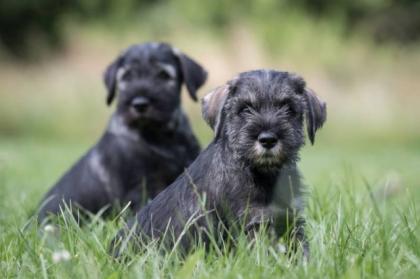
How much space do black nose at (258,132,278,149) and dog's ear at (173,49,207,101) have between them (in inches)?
103

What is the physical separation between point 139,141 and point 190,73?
2.50 feet

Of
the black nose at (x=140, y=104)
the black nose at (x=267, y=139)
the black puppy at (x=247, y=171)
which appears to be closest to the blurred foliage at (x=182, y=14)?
the black nose at (x=140, y=104)

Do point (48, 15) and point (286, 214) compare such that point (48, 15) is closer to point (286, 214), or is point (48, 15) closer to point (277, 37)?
point (277, 37)

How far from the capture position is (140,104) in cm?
579

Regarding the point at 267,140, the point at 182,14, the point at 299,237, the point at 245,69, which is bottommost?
the point at 245,69

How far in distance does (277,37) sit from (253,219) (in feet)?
48.2

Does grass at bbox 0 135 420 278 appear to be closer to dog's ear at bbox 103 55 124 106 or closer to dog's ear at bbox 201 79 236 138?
dog's ear at bbox 201 79 236 138

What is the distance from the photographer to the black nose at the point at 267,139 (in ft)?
11.7

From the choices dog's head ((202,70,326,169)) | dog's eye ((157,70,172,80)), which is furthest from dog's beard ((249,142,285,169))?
dog's eye ((157,70,172,80))

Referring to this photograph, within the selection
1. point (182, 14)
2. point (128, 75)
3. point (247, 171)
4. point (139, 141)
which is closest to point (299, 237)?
point (247, 171)

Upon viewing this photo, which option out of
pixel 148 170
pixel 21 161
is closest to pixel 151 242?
pixel 148 170

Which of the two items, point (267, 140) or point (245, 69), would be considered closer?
point (267, 140)

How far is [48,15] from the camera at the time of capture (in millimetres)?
26656

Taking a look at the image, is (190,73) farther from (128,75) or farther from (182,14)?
(182,14)
